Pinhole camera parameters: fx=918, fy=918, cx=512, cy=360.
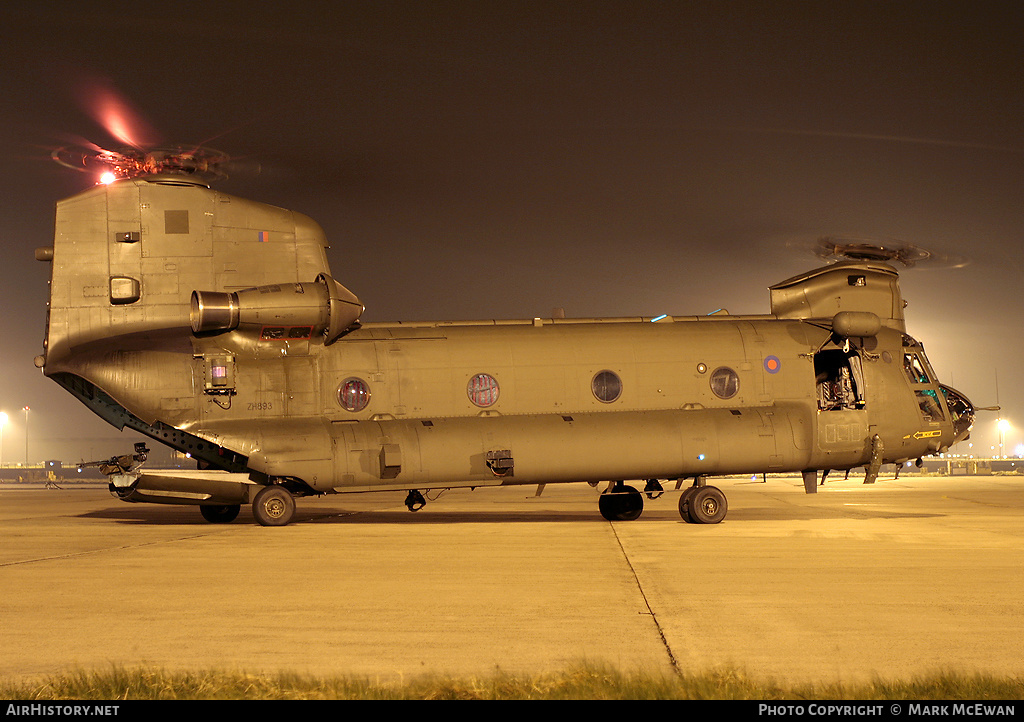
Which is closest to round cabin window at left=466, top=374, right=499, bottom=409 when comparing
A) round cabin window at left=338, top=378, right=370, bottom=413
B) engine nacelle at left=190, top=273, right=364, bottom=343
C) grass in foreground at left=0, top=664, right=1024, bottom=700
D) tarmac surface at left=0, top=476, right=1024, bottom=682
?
round cabin window at left=338, top=378, right=370, bottom=413

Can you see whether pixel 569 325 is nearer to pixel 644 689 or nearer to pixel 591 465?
pixel 591 465

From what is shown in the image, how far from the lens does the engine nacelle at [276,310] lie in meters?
16.8

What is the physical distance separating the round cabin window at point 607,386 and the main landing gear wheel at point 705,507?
247cm

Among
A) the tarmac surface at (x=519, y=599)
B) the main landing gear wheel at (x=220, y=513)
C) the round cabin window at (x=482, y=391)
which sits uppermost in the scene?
the round cabin window at (x=482, y=391)

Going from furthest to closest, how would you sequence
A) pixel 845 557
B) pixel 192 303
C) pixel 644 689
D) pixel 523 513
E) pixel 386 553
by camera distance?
pixel 523 513, pixel 192 303, pixel 386 553, pixel 845 557, pixel 644 689

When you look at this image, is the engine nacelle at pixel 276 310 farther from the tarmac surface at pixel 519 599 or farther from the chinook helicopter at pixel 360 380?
the tarmac surface at pixel 519 599

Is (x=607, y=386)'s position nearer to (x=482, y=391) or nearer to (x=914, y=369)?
(x=482, y=391)

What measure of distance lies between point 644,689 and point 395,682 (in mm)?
1485

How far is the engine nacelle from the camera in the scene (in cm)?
1675

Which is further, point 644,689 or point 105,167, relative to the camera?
point 105,167

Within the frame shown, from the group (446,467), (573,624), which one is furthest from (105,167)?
(573,624)

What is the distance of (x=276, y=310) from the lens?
16938mm

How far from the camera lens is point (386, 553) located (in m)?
12.3

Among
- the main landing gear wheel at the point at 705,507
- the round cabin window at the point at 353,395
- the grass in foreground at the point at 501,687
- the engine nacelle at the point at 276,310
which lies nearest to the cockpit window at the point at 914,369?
the main landing gear wheel at the point at 705,507
